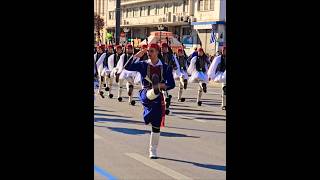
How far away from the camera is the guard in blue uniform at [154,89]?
802 centimetres

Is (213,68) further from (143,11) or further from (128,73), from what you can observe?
(143,11)

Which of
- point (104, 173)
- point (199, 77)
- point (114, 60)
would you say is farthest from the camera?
point (114, 60)

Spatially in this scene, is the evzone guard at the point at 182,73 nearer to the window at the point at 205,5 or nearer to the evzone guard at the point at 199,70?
the evzone guard at the point at 199,70

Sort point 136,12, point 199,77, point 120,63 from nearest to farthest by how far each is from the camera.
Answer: point 199,77
point 120,63
point 136,12

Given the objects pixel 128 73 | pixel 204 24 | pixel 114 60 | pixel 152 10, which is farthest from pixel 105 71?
pixel 152 10

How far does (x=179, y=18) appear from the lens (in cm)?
5209

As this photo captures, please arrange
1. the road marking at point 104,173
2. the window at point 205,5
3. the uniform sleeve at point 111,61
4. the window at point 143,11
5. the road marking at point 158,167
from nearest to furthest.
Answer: the road marking at point 104,173 → the road marking at point 158,167 → the uniform sleeve at point 111,61 → the window at point 205,5 → the window at point 143,11

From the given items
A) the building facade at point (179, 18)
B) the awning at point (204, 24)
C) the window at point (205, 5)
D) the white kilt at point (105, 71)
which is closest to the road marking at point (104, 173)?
the white kilt at point (105, 71)

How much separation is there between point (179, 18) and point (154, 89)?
4468 centimetres

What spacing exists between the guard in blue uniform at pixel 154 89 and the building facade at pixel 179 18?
30.3 m
